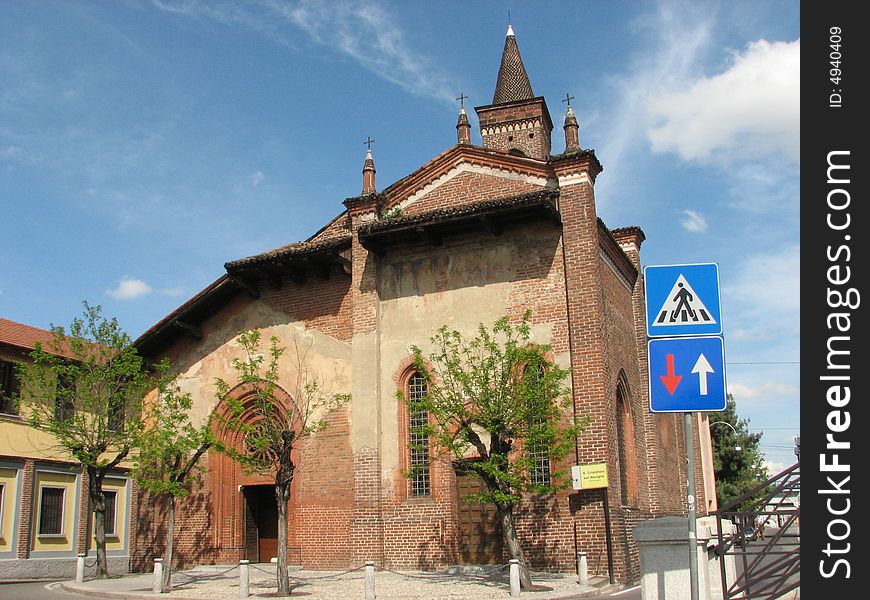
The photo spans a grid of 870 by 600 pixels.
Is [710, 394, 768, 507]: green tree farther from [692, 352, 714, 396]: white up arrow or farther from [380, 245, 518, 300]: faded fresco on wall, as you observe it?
[692, 352, 714, 396]: white up arrow

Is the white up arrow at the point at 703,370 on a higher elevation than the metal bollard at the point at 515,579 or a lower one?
higher

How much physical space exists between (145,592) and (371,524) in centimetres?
526

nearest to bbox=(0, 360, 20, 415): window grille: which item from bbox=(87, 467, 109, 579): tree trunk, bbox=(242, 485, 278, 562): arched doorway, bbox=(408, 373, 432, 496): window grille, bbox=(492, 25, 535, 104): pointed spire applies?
bbox=(87, 467, 109, 579): tree trunk

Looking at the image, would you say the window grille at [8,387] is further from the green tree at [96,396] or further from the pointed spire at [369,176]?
the pointed spire at [369,176]

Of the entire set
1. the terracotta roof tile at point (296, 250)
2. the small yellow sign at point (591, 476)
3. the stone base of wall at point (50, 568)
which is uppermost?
the terracotta roof tile at point (296, 250)

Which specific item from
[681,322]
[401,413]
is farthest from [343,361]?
[681,322]

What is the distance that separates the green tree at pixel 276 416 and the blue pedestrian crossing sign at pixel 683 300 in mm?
11769

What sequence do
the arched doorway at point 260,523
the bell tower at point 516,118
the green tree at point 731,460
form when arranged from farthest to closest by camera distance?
the green tree at point 731,460 < the bell tower at point 516,118 < the arched doorway at point 260,523

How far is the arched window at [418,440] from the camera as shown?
1933 centimetres

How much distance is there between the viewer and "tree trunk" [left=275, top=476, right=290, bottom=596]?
15.5 m

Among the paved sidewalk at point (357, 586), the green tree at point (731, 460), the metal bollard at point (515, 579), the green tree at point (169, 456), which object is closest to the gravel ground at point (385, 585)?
the paved sidewalk at point (357, 586)

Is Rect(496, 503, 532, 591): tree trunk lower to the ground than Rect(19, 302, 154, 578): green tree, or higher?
lower

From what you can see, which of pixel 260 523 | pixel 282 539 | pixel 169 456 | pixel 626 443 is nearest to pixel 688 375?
pixel 282 539
